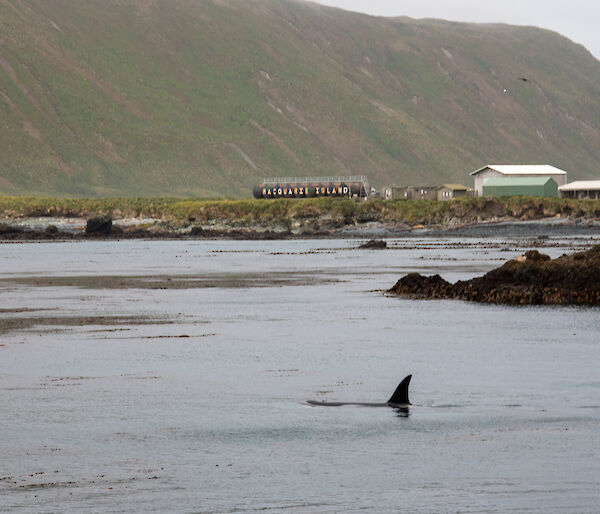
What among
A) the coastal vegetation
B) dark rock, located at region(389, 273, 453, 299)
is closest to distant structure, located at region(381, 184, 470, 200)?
the coastal vegetation

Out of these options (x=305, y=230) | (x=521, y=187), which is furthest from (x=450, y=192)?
(x=305, y=230)

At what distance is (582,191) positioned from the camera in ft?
609

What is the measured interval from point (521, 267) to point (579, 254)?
2118mm

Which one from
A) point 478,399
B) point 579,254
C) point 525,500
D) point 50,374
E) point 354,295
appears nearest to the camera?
point 525,500

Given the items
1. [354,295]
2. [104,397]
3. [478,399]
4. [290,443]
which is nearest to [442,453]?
[290,443]

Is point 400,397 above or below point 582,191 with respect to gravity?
below

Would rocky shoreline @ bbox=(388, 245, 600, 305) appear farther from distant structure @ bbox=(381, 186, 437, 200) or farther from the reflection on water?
distant structure @ bbox=(381, 186, 437, 200)

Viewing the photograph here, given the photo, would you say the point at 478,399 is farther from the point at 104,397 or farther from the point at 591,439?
the point at 104,397

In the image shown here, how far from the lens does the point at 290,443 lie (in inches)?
690

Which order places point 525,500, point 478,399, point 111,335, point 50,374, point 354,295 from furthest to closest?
point 354,295
point 111,335
point 50,374
point 478,399
point 525,500

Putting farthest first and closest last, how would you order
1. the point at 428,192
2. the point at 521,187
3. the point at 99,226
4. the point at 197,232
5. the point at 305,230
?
the point at 428,192 → the point at 521,187 → the point at 305,230 → the point at 99,226 → the point at 197,232

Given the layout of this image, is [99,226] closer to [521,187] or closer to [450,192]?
[450,192]

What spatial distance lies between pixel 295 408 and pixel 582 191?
172 meters

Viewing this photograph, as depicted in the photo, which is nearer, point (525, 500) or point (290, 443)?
point (525, 500)
